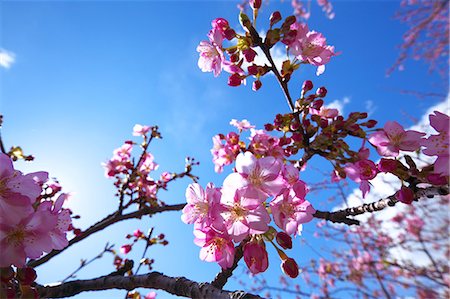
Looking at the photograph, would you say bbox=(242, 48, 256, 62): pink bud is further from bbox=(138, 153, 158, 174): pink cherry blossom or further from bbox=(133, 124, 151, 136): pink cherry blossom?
bbox=(138, 153, 158, 174): pink cherry blossom

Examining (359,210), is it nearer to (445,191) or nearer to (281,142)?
(445,191)

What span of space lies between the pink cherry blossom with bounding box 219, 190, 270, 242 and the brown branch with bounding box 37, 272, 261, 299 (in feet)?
0.64

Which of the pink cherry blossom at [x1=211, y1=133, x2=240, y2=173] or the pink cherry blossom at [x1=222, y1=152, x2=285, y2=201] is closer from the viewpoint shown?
the pink cherry blossom at [x1=222, y1=152, x2=285, y2=201]

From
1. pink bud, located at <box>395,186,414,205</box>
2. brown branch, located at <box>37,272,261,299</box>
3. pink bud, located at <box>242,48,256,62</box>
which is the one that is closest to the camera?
brown branch, located at <box>37,272,261,299</box>

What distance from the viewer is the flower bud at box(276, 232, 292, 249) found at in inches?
A: 44.7

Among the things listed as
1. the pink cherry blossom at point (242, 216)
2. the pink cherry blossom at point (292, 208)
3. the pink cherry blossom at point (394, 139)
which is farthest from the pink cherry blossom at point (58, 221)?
the pink cherry blossom at point (394, 139)

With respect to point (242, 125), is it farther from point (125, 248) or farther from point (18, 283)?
point (125, 248)

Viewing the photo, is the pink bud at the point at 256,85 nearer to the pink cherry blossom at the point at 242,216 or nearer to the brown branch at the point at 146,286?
the pink cherry blossom at the point at 242,216

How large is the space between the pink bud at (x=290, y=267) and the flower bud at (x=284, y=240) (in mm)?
81

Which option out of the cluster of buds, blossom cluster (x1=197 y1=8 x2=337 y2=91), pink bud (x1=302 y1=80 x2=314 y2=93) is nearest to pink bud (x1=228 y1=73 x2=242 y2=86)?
blossom cluster (x1=197 y1=8 x2=337 y2=91)

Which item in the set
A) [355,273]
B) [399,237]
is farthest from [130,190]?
[399,237]

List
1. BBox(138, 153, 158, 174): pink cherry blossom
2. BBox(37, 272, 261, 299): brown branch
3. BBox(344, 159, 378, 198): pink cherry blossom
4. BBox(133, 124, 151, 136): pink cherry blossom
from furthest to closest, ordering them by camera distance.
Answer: BBox(138, 153, 158, 174): pink cherry blossom → BBox(133, 124, 151, 136): pink cherry blossom → BBox(344, 159, 378, 198): pink cherry blossom → BBox(37, 272, 261, 299): brown branch

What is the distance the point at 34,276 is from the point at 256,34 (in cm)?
131

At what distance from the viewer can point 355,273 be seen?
6461 millimetres
